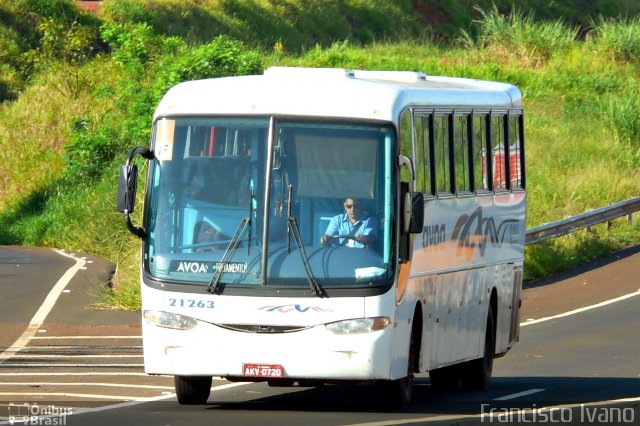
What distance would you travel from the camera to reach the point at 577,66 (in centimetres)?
4619

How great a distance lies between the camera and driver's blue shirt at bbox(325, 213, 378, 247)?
467 inches

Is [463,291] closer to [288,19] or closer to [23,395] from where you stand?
[23,395]

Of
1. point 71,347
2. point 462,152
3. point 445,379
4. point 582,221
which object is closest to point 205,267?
point 462,152

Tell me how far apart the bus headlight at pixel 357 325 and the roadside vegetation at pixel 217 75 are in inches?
486

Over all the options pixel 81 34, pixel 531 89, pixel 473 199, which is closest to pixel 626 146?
pixel 531 89

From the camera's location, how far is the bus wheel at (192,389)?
12570 millimetres

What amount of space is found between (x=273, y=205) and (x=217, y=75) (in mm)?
25527

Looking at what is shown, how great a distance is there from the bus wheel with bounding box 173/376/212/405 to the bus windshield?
1089 millimetres

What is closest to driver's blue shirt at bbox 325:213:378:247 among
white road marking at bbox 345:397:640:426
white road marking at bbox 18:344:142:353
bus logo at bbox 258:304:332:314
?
bus logo at bbox 258:304:332:314

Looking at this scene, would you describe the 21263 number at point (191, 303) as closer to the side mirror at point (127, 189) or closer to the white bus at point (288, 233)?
the white bus at point (288, 233)

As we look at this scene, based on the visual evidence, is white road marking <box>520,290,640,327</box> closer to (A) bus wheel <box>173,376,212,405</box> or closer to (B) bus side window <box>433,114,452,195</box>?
(B) bus side window <box>433,114,452,195</box>

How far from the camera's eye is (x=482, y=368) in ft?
50.3

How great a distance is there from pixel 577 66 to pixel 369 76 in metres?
33.1

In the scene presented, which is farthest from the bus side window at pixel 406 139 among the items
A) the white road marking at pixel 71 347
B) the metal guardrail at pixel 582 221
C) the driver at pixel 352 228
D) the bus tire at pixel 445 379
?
the metal guardrail at pixel 582 221
